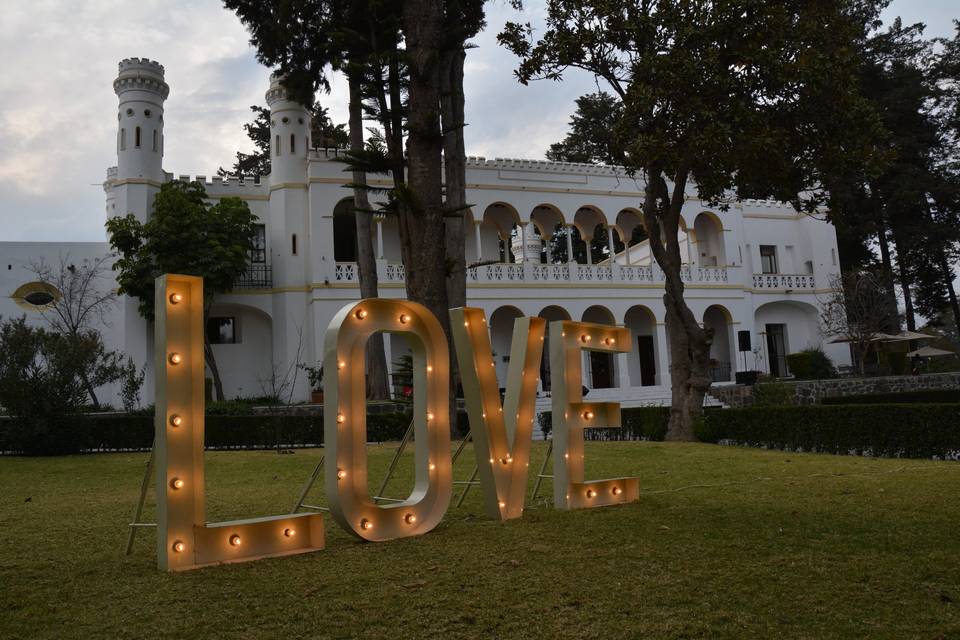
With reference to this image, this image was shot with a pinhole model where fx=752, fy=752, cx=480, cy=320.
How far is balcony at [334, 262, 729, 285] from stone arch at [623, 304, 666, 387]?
192 centimetres

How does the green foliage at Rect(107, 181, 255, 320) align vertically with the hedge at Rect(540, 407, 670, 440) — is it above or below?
above

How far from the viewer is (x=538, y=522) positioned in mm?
5691

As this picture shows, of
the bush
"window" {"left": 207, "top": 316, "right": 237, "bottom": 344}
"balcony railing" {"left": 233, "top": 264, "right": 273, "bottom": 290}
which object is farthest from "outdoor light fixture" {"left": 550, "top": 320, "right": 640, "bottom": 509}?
"window" {"left": 207, "top": 316, "right": 237, "bottom": 344}

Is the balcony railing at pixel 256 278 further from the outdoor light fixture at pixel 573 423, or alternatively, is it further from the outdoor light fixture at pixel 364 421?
the outdoor light fixture at pixel 364 421

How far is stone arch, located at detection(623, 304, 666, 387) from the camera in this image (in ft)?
99.1

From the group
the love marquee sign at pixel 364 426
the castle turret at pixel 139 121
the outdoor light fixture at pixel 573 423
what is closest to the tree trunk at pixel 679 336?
the love marquee sign at pixel 364 426

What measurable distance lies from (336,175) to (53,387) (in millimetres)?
12643

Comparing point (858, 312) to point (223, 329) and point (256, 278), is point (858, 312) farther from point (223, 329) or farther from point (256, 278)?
point (223, 329)

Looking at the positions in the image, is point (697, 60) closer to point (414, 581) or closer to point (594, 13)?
point (594, 13)

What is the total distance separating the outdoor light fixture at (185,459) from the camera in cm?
438

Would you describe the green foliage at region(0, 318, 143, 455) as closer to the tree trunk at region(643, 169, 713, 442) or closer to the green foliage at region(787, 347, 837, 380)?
the tree trunk at region(643, 169, 713, 442)

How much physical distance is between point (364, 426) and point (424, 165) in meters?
5.99

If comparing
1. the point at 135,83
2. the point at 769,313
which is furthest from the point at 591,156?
the point at 135,83

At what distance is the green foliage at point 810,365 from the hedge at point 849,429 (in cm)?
1608
